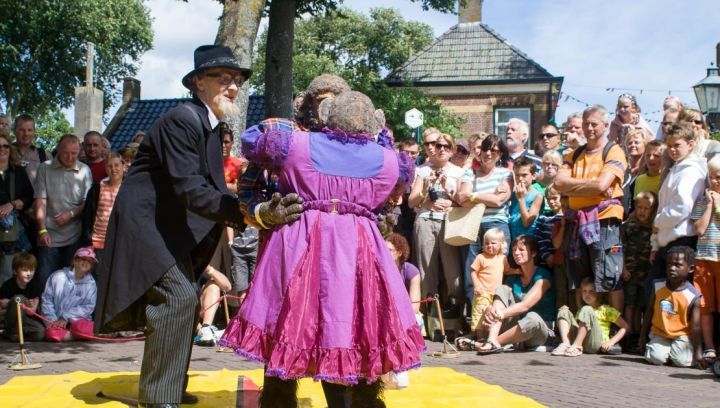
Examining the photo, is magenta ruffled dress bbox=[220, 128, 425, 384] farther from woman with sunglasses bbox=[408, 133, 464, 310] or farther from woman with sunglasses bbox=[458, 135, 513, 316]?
woman with sunglasses bbox=[408, 133, 464, 310]

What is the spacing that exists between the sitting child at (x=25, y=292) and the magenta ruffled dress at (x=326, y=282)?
5422 mm

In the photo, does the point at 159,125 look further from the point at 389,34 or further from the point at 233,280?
the point at 389,34

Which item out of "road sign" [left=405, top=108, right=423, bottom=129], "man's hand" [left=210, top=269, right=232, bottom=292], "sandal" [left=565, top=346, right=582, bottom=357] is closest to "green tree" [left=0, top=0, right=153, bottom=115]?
"road sign" [left=405, top=108, right=423, bottom=129]

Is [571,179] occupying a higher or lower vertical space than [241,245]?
higher

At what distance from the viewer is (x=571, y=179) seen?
7.88m

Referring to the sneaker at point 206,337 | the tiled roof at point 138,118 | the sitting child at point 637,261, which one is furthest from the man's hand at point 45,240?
the tiled roof at point 138,118

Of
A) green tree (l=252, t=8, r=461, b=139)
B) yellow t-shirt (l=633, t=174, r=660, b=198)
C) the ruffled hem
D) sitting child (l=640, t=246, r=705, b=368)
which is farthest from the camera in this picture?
green tree (l=252, t=8, r=461, b=139)

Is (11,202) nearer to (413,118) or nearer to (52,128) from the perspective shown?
(413,118)

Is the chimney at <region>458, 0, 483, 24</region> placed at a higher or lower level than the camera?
higher

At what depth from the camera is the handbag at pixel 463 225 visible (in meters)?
8.51

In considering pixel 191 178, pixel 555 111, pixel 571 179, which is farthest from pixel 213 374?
pixel 555 111

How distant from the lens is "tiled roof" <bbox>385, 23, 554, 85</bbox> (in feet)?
110

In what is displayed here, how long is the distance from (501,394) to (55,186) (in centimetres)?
579

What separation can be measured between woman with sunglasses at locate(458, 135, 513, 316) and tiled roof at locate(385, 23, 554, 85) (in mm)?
24253
